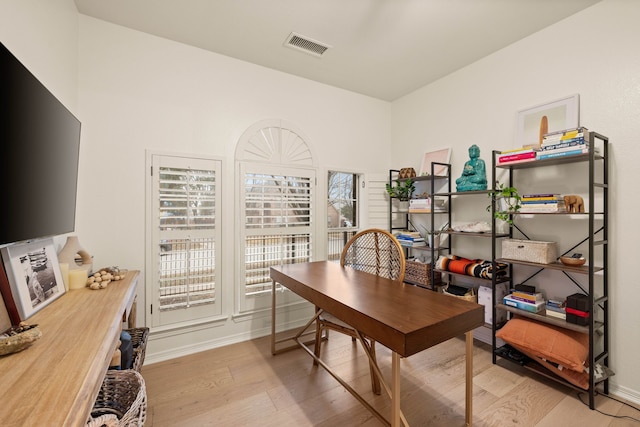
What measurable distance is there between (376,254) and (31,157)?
2136 mm

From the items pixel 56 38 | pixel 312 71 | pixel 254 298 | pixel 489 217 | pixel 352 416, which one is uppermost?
pixel 312 71

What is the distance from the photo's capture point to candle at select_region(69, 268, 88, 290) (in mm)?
1582

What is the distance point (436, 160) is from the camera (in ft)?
10.5

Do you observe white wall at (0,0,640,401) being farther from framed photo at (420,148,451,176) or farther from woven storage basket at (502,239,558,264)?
woven storage basket at (502,239,558,264)

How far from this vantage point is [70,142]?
162 centimetres

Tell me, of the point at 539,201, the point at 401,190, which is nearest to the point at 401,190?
the point at 401,190

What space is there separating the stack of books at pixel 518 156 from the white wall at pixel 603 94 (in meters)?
0.38

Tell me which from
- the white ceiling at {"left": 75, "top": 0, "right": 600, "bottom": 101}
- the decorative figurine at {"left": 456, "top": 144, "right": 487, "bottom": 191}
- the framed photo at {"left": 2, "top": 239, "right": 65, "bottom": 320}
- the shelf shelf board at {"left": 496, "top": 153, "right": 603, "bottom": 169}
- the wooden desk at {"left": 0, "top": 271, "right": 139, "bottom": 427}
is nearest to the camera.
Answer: the wooden desk at {"left": 0, "top": 271, "right": 139, "bottom": 427}

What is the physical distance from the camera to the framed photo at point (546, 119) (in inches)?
86.1

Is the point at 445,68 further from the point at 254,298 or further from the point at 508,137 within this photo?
the point at 254,298

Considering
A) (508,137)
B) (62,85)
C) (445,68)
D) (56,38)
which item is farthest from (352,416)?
(445,68)

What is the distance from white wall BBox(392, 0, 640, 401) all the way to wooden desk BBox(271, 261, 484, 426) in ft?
4.46

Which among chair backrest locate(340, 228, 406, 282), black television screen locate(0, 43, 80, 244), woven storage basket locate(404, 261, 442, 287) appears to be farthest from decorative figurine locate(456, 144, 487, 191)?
black television screen locate(0, 43, 80, 244)

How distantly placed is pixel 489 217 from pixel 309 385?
221 centimetres
